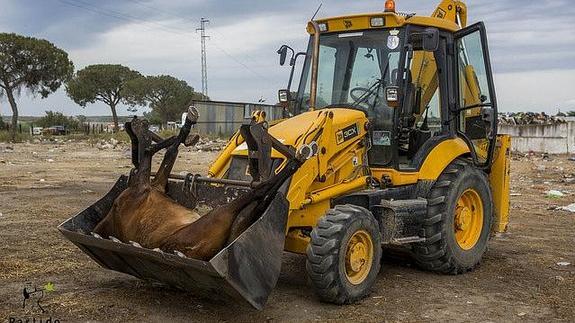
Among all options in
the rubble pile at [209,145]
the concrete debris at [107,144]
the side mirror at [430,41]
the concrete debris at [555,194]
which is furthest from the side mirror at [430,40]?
the concrete debris at [107,144]

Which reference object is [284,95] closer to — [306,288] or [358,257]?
[306,288]

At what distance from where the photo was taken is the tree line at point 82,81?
40.5 m

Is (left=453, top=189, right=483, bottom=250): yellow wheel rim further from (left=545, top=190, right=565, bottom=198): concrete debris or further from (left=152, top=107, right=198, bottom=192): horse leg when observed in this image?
(left=545, top=190, right=565, bottom=198): concrete debris

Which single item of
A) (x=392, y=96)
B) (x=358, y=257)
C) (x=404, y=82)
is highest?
(x=404, y=82)

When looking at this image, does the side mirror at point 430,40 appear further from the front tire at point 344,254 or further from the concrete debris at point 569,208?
the concrete debris at point 569,208

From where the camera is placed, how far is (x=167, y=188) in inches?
234

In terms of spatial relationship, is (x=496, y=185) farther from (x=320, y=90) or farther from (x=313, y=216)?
(x=313, y=216)

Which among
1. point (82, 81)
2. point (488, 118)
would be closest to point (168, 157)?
point (488, 118)

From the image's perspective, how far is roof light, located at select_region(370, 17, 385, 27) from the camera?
6.65 metres

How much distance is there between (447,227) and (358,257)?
138cm

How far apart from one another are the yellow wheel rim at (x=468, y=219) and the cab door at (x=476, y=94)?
469mm

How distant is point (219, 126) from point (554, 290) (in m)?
29.3

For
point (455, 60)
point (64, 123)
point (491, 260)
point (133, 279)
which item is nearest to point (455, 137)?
point (455, 60)

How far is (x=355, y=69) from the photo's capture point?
686cm
